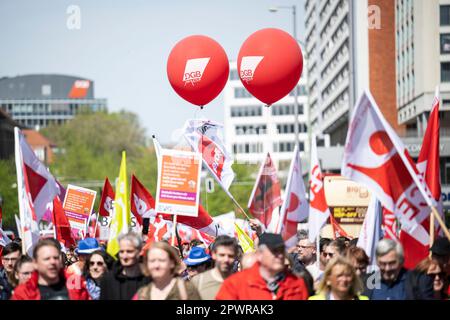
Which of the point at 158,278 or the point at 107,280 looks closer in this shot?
the point at 158,278

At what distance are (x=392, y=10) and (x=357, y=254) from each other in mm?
56852

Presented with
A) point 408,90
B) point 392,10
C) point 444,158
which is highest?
point 392,10

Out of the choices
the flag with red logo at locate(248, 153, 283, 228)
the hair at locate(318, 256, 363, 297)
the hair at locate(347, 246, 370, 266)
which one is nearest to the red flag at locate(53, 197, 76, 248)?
the flag with red logo at locate(248, 153, 283, 228)

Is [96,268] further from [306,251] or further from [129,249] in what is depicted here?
[306,251]

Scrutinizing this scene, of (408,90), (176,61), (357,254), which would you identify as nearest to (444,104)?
(408,90)

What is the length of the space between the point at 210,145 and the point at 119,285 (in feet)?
Result: 21.5

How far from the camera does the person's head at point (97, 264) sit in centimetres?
1051

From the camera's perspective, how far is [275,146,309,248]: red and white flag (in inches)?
425

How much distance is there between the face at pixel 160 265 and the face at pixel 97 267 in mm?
2247

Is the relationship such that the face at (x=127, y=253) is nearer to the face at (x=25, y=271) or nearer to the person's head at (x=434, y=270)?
the face at (x=25, y=271)

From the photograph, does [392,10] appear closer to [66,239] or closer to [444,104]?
[444,104]

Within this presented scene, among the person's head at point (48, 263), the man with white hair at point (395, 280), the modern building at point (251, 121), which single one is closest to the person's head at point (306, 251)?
the man with white hair at point (395, 280)
